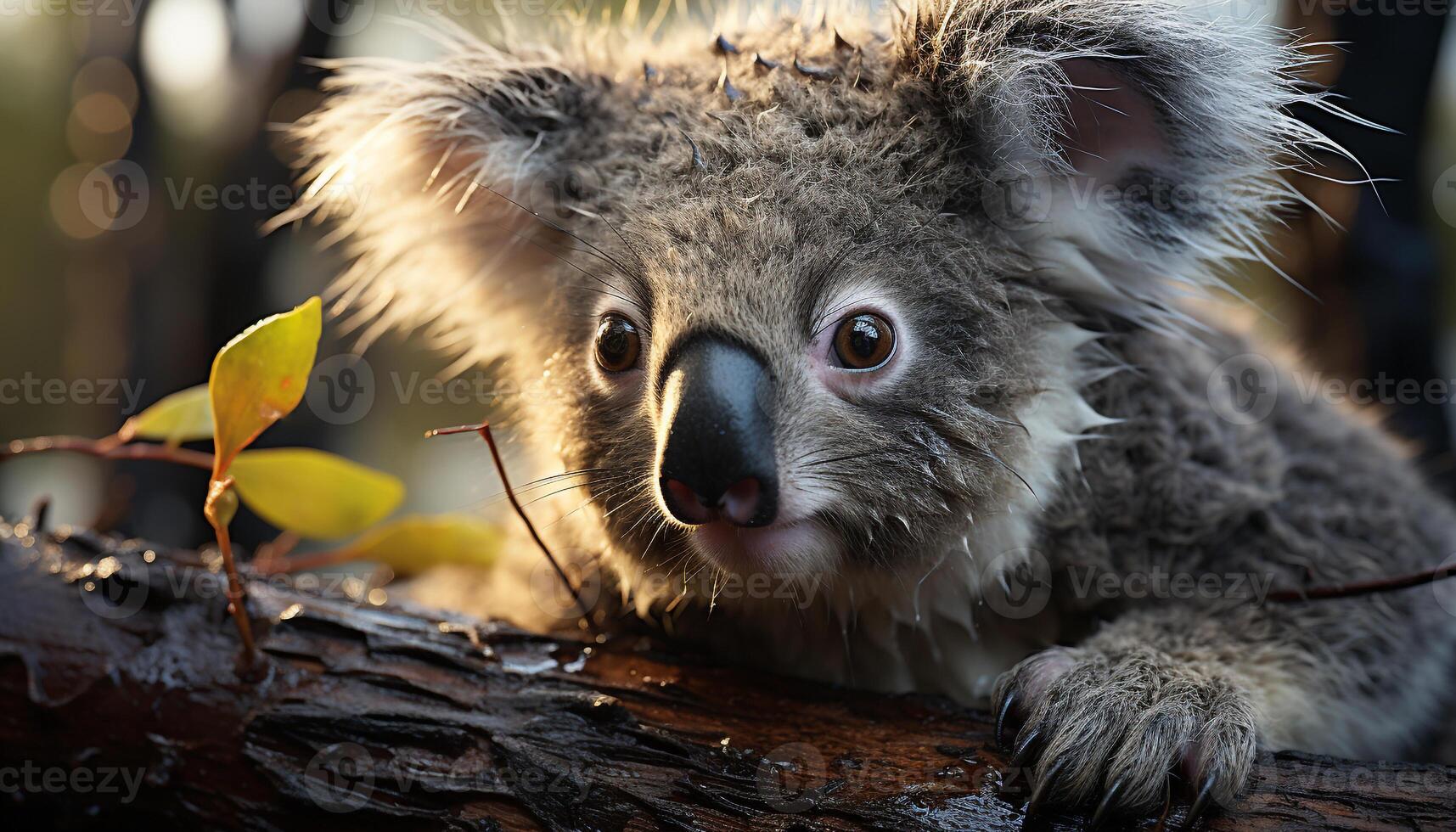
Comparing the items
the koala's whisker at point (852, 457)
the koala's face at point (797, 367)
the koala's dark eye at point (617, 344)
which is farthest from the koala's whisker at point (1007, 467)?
the koala's dark eye at point (617, 344)

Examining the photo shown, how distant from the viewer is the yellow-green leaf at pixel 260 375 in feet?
5.30

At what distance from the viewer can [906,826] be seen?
147 centimetres

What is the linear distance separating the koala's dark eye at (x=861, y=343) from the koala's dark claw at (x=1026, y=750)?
0.63 metres

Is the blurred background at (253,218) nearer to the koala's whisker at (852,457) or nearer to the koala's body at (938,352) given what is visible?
the koala's body at (938,352)

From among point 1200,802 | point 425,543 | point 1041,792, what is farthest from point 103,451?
point 1200,802

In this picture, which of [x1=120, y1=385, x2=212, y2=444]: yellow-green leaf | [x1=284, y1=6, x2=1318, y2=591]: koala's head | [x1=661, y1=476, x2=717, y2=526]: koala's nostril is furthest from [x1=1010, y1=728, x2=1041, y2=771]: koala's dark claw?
→ [x1=120, y1=385, x2=212, y2=444]: yellow-green leaf

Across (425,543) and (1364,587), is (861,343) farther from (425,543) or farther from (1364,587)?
(425,543)

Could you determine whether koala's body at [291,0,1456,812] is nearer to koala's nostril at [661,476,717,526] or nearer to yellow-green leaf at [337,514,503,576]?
koala's nostril at [661,476,717,526]

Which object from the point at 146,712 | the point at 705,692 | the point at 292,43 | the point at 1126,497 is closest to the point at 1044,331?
the point at 1126,497

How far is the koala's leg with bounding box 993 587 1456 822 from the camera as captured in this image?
1.53 m

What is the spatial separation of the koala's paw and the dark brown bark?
44 millimetres

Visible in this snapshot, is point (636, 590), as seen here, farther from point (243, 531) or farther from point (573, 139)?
point (243, 531)

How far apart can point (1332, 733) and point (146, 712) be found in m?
2.28

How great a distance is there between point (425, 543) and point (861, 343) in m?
1.32
